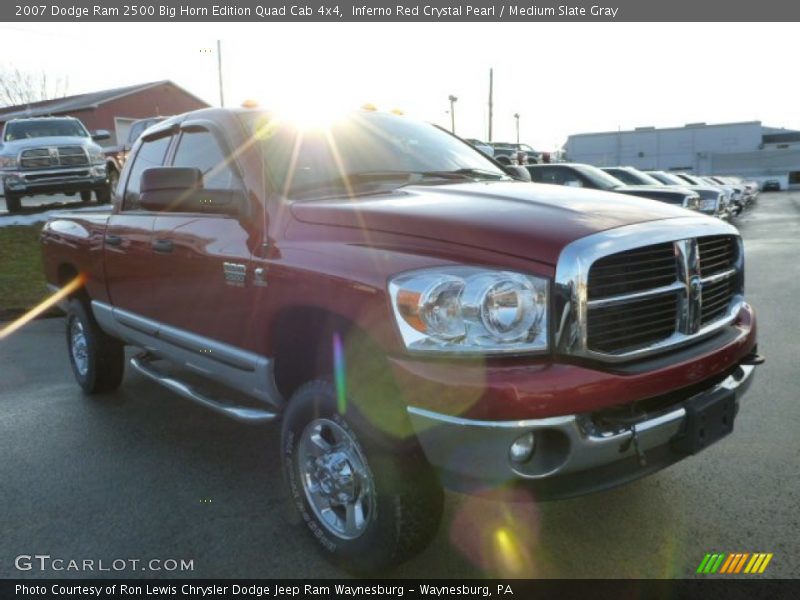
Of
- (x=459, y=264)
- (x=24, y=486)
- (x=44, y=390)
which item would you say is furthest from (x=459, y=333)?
(x=44, y=390)

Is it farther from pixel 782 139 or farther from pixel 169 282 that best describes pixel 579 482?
pixel 782 139

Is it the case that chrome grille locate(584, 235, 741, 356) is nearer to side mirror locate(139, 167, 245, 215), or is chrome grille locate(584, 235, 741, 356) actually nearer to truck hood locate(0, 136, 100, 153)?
side mirror locate(139, 167, 245, 215)

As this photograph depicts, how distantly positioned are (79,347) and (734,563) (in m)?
4.73

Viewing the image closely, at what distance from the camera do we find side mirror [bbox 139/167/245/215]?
311 centimetres

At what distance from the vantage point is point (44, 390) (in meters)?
5.42

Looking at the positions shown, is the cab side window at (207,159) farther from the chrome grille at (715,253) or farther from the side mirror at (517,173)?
the chrome grille at (715,253)

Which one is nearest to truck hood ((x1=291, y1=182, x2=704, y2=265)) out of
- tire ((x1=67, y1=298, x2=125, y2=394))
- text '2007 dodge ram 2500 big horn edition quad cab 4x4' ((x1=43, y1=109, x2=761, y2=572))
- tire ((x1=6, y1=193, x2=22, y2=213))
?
text '2007 dodge ram 2500 big horn edition quad cab 4x4' ((x1=43, y1=109, x2=761, y2=572))

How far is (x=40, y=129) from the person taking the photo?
14.5 m

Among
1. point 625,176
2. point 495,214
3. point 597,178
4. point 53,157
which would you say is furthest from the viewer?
point 625,176

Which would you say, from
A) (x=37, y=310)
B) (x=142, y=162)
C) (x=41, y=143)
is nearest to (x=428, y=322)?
(x=142, y=162)

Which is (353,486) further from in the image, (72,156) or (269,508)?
(72,156)

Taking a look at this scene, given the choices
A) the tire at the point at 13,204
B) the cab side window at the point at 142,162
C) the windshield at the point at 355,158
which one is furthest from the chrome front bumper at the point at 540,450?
the tire at the point at 13,204

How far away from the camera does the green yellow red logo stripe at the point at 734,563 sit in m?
2.66

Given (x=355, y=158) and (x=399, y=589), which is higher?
(x=355, y=158)
